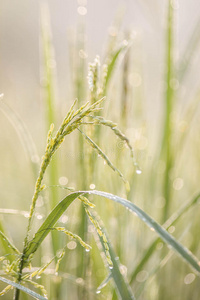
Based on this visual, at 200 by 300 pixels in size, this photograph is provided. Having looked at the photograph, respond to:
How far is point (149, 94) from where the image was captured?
7.07 ft

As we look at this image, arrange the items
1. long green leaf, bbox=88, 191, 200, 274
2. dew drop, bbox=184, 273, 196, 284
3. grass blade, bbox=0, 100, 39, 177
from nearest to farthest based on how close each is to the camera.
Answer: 1. long green leaf, bbox=88, 191, 200, 274
2. grass blade, bbox=0, 100, 39, 177
3. dew drop, bbox=184, 273, 196, 284

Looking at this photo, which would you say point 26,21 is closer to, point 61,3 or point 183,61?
point 61,3

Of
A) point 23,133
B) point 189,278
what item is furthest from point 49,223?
point 189,278

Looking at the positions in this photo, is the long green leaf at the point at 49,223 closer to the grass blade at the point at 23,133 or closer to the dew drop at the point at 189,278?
the grass blade at the point at 23,133

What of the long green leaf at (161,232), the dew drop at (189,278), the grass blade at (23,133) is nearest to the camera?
the long green leaf at (161,232)

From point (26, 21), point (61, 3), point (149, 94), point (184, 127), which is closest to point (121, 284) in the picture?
point (184, 127)

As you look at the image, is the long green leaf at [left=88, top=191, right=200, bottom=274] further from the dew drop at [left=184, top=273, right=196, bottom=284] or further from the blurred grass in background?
the dew drop at [left=184, top=273, right=196, bottom=284]

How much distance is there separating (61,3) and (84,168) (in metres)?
3.28

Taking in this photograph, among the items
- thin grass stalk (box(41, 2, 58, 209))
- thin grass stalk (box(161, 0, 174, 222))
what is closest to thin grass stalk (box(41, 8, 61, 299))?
thin grass stalk (box(41, 2, 58, 209))

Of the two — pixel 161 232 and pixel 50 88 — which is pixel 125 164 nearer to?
pixel 50 88

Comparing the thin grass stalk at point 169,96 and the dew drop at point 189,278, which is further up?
the thin grass stalk at point 169,96

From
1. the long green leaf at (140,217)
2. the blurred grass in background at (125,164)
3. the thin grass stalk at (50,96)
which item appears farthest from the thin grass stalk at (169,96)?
the long green leaf at (140,217)

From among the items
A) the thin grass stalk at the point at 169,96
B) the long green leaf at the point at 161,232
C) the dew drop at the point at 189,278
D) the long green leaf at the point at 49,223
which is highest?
the thin grass stalk at the point at 169,96

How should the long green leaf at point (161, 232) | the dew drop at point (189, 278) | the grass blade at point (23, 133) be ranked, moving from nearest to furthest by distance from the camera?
the long green leaf at point (161, 232) → the grass blade at point (23, 133) → the dew drop at point (189, 278)
